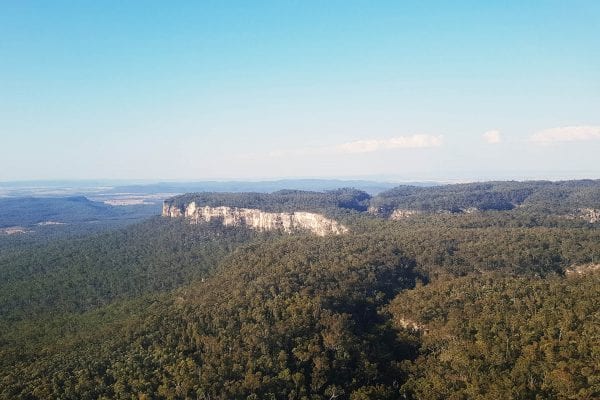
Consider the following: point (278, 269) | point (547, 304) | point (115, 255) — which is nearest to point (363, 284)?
point (278, 269)

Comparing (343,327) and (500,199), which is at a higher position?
(500,199)

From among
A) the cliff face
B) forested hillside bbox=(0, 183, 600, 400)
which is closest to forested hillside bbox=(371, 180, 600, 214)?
the cliff face

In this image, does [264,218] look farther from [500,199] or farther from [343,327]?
[343,327]

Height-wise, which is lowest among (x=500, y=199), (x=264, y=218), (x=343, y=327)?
(x=343, y=327)

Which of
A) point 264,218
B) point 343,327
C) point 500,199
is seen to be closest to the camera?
point 343,327

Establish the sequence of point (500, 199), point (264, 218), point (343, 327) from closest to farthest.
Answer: point (343, 327)
point (264, 218)
point (500, 199)

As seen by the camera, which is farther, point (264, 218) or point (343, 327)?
point (264, 218)

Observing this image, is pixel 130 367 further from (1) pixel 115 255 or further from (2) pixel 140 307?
(1) pixel 115 255

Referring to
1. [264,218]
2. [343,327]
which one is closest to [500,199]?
[264,218]
